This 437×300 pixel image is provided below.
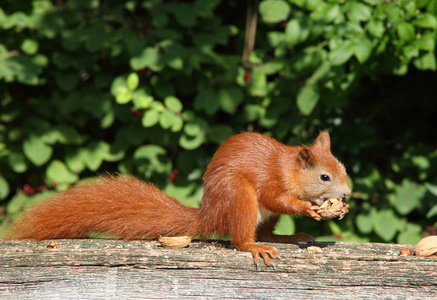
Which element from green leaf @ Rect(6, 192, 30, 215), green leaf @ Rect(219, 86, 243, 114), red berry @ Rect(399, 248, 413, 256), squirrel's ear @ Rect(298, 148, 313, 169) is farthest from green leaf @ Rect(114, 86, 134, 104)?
red berry @ Rect(399, 248, 413, 256)

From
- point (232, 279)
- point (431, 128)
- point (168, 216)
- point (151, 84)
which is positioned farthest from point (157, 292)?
point (431, 128)

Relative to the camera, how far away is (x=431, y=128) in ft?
8.64

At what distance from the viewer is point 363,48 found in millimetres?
1812

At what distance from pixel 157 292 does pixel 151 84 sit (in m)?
1.35

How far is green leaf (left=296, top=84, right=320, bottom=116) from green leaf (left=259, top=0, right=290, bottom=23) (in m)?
0.30

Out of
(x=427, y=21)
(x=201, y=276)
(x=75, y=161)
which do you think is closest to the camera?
(x=201, y=276)

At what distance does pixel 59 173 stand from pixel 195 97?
69cm

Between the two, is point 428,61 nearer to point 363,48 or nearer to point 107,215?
point 363,48

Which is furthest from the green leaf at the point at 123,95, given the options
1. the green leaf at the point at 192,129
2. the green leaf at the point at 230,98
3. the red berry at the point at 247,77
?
the red berry at the point at 247,77

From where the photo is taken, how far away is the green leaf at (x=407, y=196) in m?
2.29

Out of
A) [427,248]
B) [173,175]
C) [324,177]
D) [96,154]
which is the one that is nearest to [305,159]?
[324,177]

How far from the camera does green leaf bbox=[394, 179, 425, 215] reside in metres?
2.29

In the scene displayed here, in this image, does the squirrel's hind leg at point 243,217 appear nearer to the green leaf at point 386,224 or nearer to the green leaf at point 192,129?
the green leaf at point 192,129

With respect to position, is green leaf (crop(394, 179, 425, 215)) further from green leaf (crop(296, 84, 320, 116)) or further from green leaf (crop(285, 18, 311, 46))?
green leaf (crop(285, 18, 311, 46))
